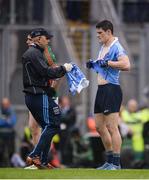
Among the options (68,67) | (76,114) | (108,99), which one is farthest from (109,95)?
(76,114)

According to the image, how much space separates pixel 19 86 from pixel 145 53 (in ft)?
10.4

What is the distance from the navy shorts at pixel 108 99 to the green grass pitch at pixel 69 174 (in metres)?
1.25

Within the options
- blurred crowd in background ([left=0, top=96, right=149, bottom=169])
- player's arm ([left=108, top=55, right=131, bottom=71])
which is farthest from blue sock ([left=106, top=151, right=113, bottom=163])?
blurred crowd in background ([left=0, top=96, right=149, bottom=169])

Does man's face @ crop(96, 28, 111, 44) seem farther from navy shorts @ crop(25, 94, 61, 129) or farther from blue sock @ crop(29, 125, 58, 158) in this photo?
blue sock @ crop(29, 125, 58, 158)

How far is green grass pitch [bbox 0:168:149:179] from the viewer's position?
1470 cm

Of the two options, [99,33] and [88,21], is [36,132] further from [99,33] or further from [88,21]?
[88,21]

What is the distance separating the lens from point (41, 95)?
1633 cm

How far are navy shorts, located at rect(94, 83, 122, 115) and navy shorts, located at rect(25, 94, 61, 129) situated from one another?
2.30ft

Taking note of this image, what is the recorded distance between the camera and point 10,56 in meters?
27.1

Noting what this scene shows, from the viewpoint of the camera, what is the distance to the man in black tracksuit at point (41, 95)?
16156 millimetres

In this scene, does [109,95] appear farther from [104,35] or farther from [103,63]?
[104,35]

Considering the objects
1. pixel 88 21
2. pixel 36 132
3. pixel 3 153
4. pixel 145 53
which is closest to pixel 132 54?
pixel 145 53

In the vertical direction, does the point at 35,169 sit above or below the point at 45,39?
below

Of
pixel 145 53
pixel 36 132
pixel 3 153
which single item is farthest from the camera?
pixel 145 53
